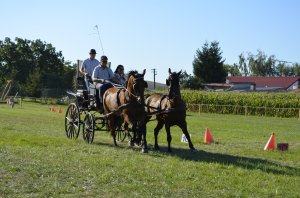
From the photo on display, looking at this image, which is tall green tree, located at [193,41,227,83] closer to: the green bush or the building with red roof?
the building with red roof

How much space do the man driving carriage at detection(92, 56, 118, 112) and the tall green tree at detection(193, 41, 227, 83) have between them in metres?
79.5

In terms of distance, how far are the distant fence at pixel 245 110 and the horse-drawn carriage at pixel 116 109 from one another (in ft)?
117

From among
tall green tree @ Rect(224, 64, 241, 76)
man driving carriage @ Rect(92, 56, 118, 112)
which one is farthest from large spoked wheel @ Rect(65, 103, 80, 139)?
tall green tree @ Rect(224, 64, 241, 76)

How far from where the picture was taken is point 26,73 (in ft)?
341

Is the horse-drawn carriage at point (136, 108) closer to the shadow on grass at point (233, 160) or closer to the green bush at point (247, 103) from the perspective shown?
the shadow on grass at point (233, 160)

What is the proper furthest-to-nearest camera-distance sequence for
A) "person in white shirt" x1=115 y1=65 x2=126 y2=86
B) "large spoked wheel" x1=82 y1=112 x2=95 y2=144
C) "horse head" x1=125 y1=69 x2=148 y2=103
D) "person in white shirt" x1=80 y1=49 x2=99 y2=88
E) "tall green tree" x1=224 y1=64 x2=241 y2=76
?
1. "tall green tree" x1=224 y1=64 x2=241 y2=76
2. "person in white shirt" x1=80 y1=49 x2=99 y2=88
3. "person in white shirt" x1=115 y1=65 x2=126 y2=86
4. "large spoked wheel" x1=82 y1=112 x2=95 y2=144
5. "horse head" x1=125 y1=69 x2=148 y2=103

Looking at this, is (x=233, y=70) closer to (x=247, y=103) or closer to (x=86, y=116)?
(x=247, y=103)

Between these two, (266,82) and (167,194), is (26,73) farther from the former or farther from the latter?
(167,194)

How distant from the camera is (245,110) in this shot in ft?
170

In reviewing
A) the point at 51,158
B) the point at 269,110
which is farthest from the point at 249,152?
the point at 269,110

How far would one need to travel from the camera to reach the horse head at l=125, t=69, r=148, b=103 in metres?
12.9

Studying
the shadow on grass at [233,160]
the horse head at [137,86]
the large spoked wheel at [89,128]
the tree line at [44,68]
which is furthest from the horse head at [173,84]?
the tree line at [44,68]

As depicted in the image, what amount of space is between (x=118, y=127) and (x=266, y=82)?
9447 centimetres

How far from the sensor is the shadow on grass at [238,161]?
10812mm
